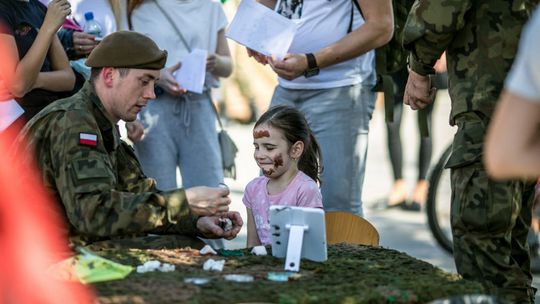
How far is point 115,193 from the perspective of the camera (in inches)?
163

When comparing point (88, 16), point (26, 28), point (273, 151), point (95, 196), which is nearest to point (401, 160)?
point (88, 16)

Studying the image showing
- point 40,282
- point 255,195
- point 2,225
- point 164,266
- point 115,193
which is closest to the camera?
point 40,282

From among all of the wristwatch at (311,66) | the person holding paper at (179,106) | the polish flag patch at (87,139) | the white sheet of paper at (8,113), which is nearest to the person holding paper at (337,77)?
the wristwatch at (311,66)

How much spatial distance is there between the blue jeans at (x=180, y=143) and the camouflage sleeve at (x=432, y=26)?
2002 millimetres

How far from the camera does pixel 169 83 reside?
6141 mm

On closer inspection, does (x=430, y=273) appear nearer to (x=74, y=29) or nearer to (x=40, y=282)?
(x=40, y=282)

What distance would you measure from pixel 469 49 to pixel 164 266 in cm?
146

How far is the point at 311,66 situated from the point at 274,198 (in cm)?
73

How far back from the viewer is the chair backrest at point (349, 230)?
16.0ft

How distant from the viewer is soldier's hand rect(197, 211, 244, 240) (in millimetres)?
4594

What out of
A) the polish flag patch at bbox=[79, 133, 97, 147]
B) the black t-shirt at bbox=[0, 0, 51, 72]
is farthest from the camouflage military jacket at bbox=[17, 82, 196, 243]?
the black t-shirt at bbox=[0, 0, 51, 72]

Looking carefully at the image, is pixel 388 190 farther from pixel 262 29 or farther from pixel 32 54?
pixel 32 54

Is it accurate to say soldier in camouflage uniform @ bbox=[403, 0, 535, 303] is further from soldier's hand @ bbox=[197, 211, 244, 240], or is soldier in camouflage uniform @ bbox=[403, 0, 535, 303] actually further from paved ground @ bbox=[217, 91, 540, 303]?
paved ground @ bbox=[217, 91, 540, 303]

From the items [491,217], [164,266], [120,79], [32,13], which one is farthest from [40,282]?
[32,13]
